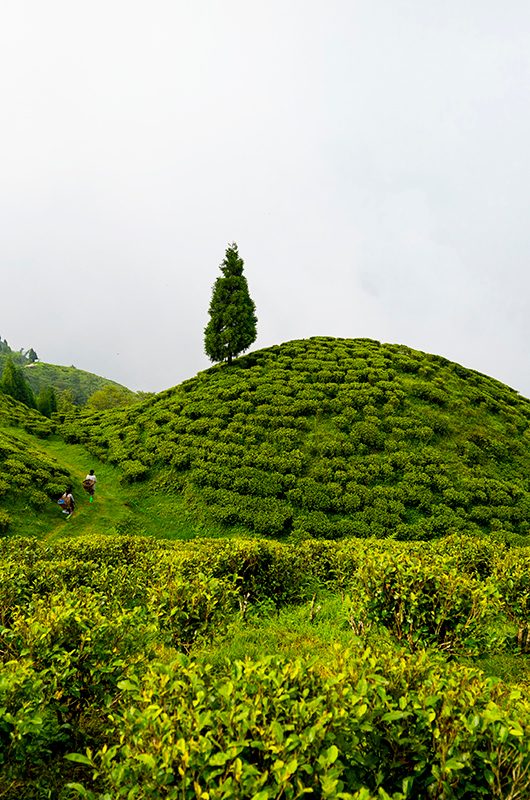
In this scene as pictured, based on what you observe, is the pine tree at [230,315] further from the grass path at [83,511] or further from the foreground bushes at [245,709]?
the foreground bushes at [245,709]

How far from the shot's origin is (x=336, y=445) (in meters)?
25.2

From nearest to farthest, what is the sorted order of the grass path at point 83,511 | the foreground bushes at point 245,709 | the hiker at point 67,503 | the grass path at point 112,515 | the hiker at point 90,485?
the foreground bushes at point 245,709, the grass path at point 83,511, the grass path at point 112,515, the hiker at point 67,503, the hiker at point 90,485

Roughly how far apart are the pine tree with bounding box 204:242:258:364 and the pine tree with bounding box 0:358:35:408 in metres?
34.6

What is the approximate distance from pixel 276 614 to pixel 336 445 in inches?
621

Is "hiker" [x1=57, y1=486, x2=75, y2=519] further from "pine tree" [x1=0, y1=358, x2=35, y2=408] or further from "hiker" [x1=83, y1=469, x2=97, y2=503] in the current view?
"pine tree" [x1=0, y1=358, x2=35, y2=408]

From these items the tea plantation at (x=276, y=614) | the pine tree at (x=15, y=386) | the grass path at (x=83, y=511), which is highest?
the pine tree at (x=15, y=386)

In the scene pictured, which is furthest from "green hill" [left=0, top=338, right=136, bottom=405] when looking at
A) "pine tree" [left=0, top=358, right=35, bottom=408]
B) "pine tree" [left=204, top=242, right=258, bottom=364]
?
"pine tree" [left=204, top=242, right=258, bottom=364]

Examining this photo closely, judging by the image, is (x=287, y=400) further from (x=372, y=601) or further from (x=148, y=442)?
(x=372, y=601)

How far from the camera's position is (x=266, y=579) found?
35.4 feet

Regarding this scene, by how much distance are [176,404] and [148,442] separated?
4589mm

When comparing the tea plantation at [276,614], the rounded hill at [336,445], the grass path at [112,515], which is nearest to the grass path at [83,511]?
the grass path at [112,515]

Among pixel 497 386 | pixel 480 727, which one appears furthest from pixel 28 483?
pixel 497 386

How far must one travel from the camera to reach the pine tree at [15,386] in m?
53.2

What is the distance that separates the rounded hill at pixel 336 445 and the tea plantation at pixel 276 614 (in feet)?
0.52
